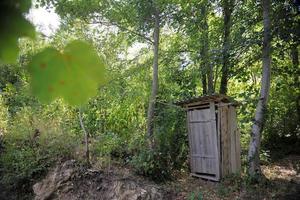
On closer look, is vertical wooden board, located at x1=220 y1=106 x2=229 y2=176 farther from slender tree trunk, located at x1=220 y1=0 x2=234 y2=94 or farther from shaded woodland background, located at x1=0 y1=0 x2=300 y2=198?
slender tree trunk, located at x1=220 y1=0 x2=234 y2=94

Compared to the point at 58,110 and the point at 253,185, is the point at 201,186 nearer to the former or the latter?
the point at 253,185

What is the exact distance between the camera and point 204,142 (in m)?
7.94

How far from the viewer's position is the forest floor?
634 cm

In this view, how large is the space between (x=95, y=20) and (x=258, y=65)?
4.51 m

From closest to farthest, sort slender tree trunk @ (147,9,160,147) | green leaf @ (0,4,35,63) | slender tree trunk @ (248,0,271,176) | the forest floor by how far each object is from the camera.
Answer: green leaf @ (0,4,35,63) < the forest floor < slender tree trunk @ (248,0,271,176) < slender tree trunk @ (147,9,160,147)

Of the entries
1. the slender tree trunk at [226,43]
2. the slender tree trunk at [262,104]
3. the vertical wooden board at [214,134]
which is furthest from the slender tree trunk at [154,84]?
the slender tree trunk at [262,104]

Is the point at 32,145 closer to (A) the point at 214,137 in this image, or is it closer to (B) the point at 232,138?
(A) the point at 214,137

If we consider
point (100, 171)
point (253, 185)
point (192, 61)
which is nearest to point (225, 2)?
point (192, 61)

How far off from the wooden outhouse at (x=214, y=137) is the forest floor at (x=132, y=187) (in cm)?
37

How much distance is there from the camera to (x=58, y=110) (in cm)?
870

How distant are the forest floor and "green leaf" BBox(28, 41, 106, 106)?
595 cm

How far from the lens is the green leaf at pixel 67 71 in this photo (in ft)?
1.24

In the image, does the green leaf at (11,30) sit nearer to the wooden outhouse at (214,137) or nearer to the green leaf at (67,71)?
the green leaf at (67,71)

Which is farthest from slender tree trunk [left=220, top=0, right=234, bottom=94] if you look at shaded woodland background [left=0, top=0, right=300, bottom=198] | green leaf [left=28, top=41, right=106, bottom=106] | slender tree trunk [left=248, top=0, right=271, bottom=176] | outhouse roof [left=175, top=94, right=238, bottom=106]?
green leaf [left=28, top=41, right=106, bottom=106]
